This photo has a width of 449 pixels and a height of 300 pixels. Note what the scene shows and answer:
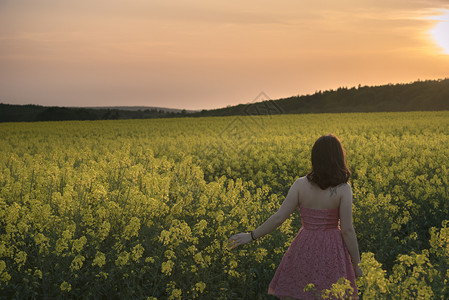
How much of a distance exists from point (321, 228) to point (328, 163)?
0.65m

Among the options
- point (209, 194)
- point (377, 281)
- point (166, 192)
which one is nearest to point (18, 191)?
point (166, 192)

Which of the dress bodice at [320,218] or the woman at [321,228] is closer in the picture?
the woman at [321,228]

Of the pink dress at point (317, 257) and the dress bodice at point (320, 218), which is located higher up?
the dress bodice at point (320, 218)

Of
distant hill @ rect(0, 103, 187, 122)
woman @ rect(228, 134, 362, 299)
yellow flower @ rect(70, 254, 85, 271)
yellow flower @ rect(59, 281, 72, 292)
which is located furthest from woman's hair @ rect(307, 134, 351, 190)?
distant hill @ rect(0, 103, 187, 122)

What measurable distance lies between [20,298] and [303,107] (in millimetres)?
84140

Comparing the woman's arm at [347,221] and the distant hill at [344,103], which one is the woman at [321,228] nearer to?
the woman's arm at [347,221]

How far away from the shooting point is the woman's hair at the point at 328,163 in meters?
4.06

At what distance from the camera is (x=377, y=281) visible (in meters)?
3.80

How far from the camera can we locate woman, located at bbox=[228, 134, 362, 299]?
4102 mm

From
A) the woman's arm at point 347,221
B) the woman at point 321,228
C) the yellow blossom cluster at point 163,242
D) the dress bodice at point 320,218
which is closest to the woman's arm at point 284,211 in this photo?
the woman at point 321,228

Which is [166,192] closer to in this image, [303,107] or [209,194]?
[209,194]

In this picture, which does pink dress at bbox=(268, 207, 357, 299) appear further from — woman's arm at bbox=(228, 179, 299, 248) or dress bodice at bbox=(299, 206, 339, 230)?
woman's arm at bbox=(228, 179, 299, 248)

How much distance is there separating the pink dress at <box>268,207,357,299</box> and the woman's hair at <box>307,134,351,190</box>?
1.02 feet

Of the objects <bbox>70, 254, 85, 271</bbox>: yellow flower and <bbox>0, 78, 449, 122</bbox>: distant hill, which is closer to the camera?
<bbox>70, 254, 85, 271</bbox>: yellow flower
